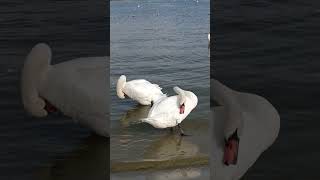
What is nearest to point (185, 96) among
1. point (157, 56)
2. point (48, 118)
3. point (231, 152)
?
point (157, 56)

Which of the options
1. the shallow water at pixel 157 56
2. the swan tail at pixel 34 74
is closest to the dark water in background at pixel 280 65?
the shallow water at pixel 157 56

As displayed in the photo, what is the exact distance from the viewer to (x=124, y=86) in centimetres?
272

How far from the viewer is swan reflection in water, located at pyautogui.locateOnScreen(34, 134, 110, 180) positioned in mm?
3980

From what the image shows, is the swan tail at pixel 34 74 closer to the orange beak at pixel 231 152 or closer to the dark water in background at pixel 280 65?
the dark water in background at pixel 280 65

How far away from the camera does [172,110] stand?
3006mm

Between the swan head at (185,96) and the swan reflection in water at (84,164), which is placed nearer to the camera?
the swan head at (185,96)

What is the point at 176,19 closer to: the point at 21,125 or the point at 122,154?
the point at 122,154

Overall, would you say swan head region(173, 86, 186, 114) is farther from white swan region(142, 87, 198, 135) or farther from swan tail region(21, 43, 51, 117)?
swan tail region(21, 43, 51, 117)

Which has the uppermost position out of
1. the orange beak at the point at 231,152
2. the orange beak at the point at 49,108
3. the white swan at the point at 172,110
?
the white swan at the point at 172,110

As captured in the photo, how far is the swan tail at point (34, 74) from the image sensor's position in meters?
4.26

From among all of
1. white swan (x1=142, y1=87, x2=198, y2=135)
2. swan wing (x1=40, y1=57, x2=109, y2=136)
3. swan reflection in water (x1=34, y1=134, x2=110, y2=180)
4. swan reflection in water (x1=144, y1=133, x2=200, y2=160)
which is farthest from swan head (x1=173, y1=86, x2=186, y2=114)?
swan wing (x1=40, y1=57, x2=109, y2=136)

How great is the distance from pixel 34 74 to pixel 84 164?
0.54 m

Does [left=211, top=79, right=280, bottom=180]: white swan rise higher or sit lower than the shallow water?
lower

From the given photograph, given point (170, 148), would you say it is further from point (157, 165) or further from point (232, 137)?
point (232, 137)
